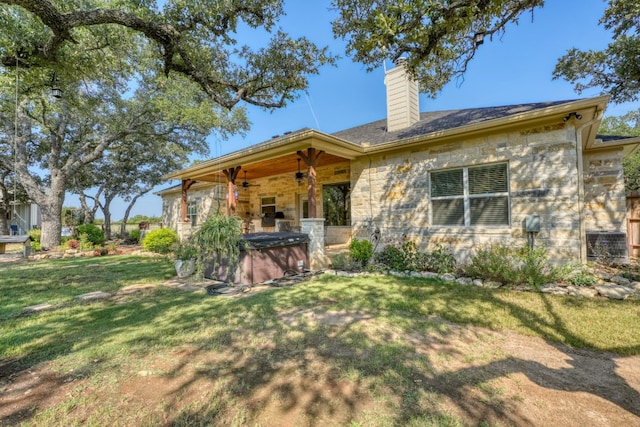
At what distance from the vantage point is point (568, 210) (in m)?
5.18

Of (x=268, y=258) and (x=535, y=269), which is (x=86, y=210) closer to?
(x=268, y=258)

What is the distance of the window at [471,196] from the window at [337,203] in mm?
3510

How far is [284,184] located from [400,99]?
223 inches

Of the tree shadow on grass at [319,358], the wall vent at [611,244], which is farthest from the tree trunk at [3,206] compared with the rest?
the wall vent at [611,244]

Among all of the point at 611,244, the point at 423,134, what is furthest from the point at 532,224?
the point at 423,134

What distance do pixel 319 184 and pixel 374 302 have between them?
658cm

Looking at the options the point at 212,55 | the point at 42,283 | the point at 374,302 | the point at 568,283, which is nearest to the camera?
the point at 374,302

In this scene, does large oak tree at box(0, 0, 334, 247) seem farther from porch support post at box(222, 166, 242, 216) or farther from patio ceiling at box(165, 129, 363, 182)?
porch support post at box(222, 166, 242, 216)

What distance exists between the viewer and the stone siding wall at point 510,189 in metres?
5.23

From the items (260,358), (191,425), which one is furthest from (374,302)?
(191,425)

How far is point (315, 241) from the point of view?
6.77 metres

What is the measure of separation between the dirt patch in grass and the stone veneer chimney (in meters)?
7.13

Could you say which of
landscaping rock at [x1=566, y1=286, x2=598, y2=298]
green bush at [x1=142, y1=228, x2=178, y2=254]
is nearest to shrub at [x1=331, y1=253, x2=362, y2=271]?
landscaping rock at [x1=566, y1=286, x2=598, y2=298]

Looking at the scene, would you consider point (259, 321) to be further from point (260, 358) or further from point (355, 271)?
point (355, 271)
